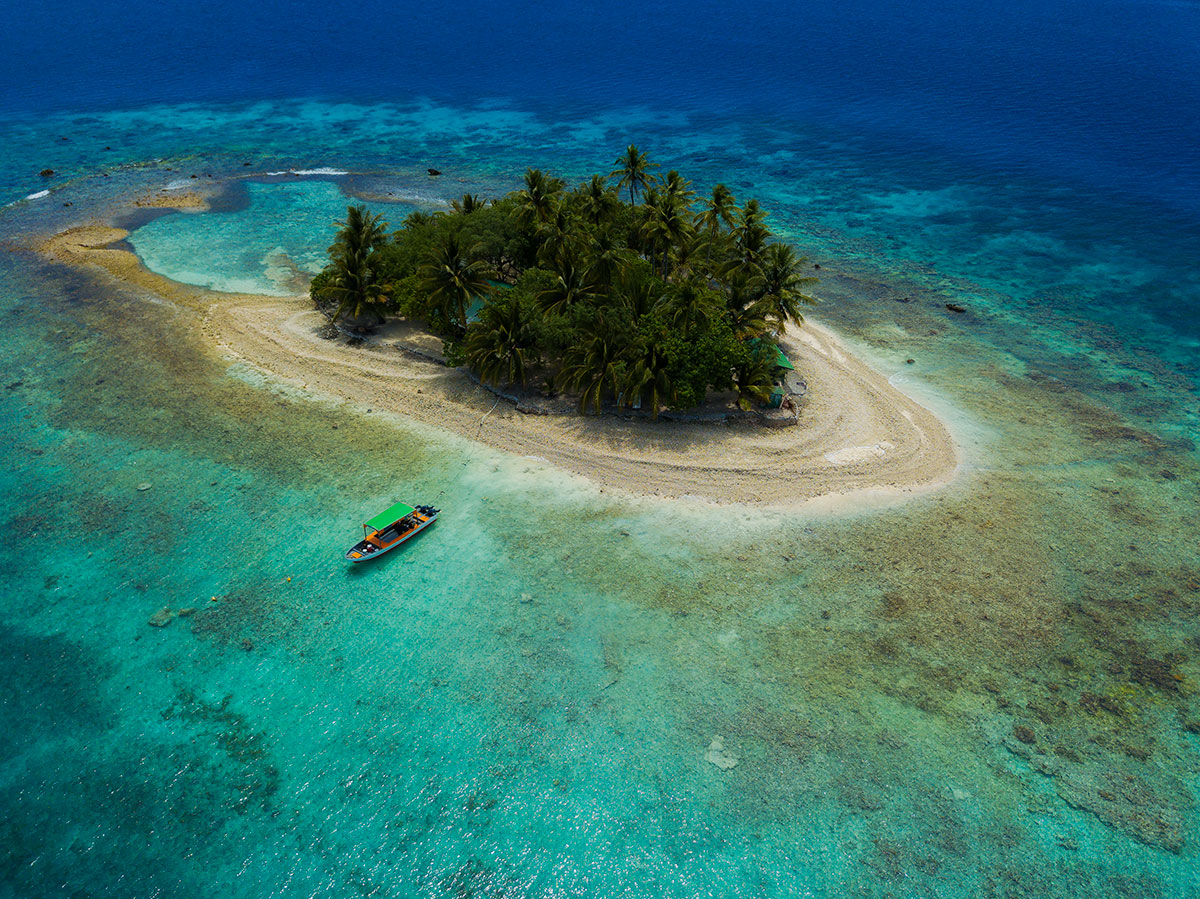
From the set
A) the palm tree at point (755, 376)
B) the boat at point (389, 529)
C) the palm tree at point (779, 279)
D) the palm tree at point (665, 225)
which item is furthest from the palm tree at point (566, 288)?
the boat at point (389, 529)

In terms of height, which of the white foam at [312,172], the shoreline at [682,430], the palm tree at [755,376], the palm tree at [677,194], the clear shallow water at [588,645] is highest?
the palm tree at [677,194]

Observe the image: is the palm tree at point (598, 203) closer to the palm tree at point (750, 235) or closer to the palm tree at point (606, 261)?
the palm tree at point (606, 261)

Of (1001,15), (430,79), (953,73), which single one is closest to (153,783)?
(430,79)

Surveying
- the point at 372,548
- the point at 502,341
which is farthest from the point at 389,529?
the point at 502,341

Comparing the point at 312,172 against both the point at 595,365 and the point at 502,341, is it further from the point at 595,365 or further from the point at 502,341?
the point at 595,365

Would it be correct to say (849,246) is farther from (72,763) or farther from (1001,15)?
(1001,15)

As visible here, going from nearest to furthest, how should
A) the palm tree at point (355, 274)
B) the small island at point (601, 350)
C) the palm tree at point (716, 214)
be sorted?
the small island at point (601, 350) < the palm tree at point (355, 274) < the palm tree at point (716, 214)

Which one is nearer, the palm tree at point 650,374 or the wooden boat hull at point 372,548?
the wooden boat hull at point 372,548
